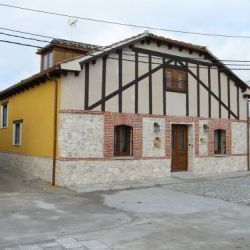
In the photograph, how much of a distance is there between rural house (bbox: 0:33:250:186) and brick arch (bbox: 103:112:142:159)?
4 centimetres

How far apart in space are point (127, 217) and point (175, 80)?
30.7 ft

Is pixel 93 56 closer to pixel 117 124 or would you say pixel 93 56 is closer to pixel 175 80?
pixel 117 124

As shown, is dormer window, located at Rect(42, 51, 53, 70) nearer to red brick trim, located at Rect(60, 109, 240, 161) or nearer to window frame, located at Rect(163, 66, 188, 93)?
red brick trim, located at Rect(60, 109, 240, 161)

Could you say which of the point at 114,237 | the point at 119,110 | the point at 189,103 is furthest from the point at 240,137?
the point at 114,237

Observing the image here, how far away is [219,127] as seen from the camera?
19.2m

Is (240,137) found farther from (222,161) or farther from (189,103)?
(189,103)

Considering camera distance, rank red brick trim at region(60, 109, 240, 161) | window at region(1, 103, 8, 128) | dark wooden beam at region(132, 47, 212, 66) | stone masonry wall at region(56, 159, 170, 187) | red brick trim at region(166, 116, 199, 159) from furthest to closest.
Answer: window at region(1, 103, 8, 128)
red brick trim at region(166, 116, 199, 159)
dark wooden beam at region(132, 47, 212, 66)
red brick trim at region(60, 109, 240, 161)
stone masonry wall at region(56, 159, 170, 187)

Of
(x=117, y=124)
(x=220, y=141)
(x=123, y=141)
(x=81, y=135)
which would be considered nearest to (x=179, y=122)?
(x=123, y=141)

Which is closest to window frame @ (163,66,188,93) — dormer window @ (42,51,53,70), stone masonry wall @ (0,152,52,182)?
dormer window @ (42,51,53,70)

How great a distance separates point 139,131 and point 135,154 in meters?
0.96

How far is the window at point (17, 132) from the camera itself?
18.8 meters

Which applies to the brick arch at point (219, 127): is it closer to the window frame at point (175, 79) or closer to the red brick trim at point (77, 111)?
the window frame at point (175, 79)

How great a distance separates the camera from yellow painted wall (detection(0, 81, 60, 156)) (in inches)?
609

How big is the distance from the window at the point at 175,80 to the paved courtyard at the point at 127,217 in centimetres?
448
